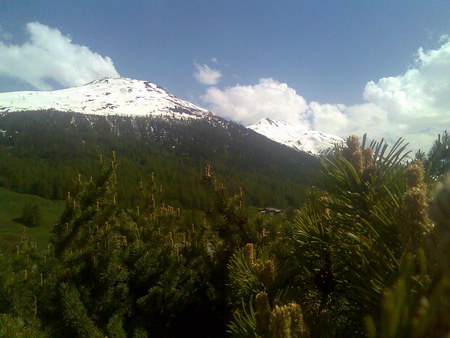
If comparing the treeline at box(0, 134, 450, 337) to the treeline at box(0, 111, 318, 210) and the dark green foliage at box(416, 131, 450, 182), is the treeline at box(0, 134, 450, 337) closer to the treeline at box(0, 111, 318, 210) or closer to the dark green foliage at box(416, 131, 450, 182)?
the dark green foliage at box(416, 131, 450, 182)

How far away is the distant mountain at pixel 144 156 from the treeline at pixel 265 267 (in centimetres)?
6326

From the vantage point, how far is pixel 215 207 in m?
3.65

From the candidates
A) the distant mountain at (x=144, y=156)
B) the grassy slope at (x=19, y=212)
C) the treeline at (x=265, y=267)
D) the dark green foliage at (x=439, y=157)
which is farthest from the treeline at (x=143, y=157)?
the dark green foliage at (x=439, y=157)

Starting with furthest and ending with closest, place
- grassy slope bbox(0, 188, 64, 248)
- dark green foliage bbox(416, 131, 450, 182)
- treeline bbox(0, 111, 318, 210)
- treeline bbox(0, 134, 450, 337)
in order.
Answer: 1. treeline bbox(0, 111, 318, 210)
2. grassy slope bbox(0, 188, 64, 248)
3. dark green foliage bbox(416, 131, 450, 182)
4. treeline bbox(0, 134, 450, 337)

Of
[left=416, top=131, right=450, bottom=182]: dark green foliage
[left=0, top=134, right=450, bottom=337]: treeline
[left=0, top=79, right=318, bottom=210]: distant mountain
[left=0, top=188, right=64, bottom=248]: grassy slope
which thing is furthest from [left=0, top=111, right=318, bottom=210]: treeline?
[left=416, top=131, right=450, bottom=182]: dark green foliage

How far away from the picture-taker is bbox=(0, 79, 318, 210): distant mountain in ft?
300

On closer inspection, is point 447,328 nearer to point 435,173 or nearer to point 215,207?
point 435,173

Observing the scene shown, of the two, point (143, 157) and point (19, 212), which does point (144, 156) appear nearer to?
point (143, 157)

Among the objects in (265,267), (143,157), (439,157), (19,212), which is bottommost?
(19,212)

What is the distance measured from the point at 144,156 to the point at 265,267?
142m

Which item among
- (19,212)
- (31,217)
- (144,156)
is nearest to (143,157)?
(144,156)

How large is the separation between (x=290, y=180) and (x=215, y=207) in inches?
5219

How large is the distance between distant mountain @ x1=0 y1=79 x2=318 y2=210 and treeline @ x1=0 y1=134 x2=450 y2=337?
63264mm

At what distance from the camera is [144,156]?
→ 137 m
